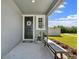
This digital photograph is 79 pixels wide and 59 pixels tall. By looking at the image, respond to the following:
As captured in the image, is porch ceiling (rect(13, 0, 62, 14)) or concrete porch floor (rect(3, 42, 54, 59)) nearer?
concrete porch floor (rect(3, 42, 54, 59))

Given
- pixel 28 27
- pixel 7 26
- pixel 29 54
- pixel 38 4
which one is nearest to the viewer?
pixel 7 26

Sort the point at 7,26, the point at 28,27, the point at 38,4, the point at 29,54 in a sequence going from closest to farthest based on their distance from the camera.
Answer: the point at 7,26 → the point at 29,54 → the point at 38,4 → the point at 28,27

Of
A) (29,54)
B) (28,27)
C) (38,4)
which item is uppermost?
(38,4)

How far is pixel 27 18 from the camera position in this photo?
10.8m

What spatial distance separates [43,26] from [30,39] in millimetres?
1652

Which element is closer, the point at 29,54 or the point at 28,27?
the point at 29,54

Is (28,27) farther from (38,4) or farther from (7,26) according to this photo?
(7,26)

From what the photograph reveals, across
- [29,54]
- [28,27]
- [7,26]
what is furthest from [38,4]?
[28,27]

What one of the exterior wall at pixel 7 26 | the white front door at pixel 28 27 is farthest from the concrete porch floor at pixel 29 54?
the white front door at pixel 28 27

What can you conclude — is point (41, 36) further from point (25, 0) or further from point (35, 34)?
point (25, 0)

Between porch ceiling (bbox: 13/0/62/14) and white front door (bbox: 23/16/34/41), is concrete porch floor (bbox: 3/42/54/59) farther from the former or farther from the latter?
white front door (bbox: 23/16/34/41)

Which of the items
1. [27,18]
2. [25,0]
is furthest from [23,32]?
[25,0]

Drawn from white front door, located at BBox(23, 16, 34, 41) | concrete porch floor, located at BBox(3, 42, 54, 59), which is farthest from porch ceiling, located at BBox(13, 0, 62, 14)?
white front door, located at BBox(23, 16, 34, 41)

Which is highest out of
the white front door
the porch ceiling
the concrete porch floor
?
the porch ceiling
